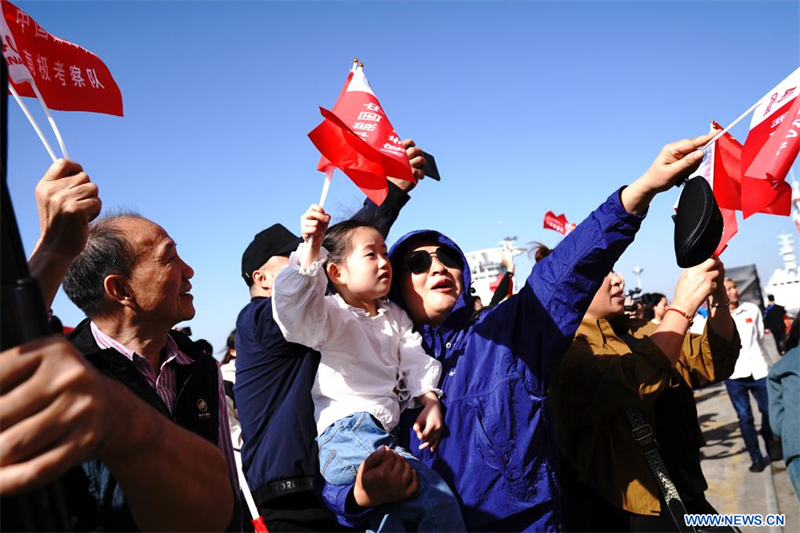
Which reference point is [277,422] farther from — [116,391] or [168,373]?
[116,391]

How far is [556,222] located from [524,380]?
7.64 meters

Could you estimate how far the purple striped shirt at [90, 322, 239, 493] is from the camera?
222 cm

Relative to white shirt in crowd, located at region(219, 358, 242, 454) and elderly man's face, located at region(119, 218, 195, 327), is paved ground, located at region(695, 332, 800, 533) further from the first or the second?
elderly man's face, located at region(119, 218, 195, 327)

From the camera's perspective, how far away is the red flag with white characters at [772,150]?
8.68 ft

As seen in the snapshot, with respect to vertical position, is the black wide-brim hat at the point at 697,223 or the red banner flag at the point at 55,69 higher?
the red banner flag at the point at 55,69

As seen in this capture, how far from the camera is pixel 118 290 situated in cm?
232

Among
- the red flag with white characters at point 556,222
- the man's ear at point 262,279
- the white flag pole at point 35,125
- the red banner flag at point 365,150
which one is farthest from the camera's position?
the red flag with white characters at point 556,222

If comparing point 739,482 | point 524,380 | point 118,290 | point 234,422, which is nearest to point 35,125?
point 118,290

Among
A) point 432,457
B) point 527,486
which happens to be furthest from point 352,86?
point 527,486

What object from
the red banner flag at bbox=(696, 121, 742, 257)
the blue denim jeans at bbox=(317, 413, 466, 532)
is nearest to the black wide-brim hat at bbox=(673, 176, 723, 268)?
the red banner flag at bbox=(696, 121, 742, 257)

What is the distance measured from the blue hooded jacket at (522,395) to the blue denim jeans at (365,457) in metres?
0.10

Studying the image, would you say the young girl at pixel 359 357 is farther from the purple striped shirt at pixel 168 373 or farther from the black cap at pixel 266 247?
the black cap at pixel 266 247

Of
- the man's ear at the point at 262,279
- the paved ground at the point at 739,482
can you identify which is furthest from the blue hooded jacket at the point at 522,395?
the paved ground at the point at 739,482

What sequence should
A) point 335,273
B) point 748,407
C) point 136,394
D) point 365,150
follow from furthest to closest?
1. point 748,407
2. point 335,273
3. point 365,150
4. point 136,394
